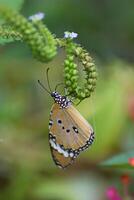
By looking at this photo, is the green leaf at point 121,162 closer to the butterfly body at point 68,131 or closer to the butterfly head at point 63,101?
the butterfly body at point 68,131

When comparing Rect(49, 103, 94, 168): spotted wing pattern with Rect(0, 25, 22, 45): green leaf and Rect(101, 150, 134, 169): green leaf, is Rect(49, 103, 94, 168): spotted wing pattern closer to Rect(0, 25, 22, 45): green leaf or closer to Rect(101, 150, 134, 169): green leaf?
Rect(101, 150, 134, 169): green leaf

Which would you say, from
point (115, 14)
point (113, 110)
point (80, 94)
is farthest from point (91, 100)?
point (80, 94)

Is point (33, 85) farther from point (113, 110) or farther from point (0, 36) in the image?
point (0, 36)

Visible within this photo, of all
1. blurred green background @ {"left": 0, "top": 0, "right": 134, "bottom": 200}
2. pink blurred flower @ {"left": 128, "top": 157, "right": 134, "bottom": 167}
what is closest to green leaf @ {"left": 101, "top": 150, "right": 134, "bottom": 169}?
pink blurred flower @ {"left": 128, "top": 157, "right": 134, "bottom": 167}

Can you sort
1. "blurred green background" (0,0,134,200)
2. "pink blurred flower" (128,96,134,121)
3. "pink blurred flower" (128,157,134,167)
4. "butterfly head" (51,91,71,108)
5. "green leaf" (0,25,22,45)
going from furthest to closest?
"pink blurred flower" (128,96,134,121), "blurred green background" (0,0,134,200), "pink blurred flower" (128,157,134,167), "butterfly head" (51,91,71,108), "green leaf" (0,25,22,45)

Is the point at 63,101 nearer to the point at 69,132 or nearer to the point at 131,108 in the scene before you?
the point at 69,132

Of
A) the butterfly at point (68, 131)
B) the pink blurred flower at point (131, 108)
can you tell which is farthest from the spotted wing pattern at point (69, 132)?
the pink blurred flower at point (131, 108)
